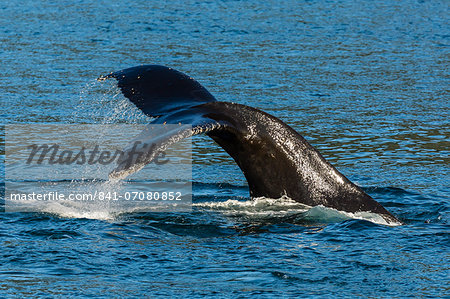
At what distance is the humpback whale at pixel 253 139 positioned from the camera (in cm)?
636

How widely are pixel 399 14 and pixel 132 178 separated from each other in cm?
1770

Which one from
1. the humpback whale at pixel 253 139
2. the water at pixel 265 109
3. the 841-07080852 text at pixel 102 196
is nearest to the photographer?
the water at pixel 265 109

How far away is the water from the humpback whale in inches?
9.3

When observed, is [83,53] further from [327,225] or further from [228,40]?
[327,225]

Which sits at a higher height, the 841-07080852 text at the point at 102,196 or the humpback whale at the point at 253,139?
the humpback whale at the point at 253,139

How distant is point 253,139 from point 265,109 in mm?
7772

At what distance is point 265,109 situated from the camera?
1420cm

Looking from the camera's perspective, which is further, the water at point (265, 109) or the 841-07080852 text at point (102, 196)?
the 841-07080852 text at point (102, 196)

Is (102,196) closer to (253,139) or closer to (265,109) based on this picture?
(253,139)

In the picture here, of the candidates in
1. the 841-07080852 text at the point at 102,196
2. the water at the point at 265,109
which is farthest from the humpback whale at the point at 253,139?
the 841-07080852 text at the point at 102,196

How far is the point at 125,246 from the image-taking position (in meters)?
6.66

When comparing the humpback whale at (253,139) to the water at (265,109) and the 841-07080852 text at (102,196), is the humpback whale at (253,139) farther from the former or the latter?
the 841-07080852 text at (102,196)

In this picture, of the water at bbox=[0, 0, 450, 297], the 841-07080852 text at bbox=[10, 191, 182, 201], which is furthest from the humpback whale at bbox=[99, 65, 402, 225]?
the 841-07080852 text at bbox=[10, 191, 182, 201]

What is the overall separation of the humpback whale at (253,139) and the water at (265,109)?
0.77 feet
